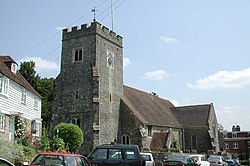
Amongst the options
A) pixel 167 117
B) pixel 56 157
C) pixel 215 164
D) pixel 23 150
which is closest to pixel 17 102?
pixel 23 150

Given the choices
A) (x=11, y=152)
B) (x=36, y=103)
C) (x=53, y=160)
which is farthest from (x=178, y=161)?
(x=36, y=103)

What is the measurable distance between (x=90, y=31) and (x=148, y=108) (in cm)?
1488

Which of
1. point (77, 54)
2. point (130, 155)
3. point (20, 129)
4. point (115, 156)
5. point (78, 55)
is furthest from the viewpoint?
point (77, 54)

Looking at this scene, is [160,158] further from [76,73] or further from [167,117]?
[167,117]

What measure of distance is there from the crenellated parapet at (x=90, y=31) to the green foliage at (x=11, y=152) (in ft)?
66.6

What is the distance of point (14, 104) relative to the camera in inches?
1060

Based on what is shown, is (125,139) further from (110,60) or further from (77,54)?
(77,54)

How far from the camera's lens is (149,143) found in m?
42.3

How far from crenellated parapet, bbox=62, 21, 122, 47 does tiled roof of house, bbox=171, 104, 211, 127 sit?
20.2m

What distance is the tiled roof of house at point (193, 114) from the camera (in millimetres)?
54219

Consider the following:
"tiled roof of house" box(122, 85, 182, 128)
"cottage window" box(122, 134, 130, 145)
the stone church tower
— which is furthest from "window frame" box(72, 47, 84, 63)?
"cottage window" box(122, 134, 130, 145)

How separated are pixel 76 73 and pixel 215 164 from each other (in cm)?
1827

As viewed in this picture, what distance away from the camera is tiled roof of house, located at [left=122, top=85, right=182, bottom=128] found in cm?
4336

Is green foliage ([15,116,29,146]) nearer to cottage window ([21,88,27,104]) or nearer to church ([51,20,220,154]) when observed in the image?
cottage window ([21,88,27,104])
